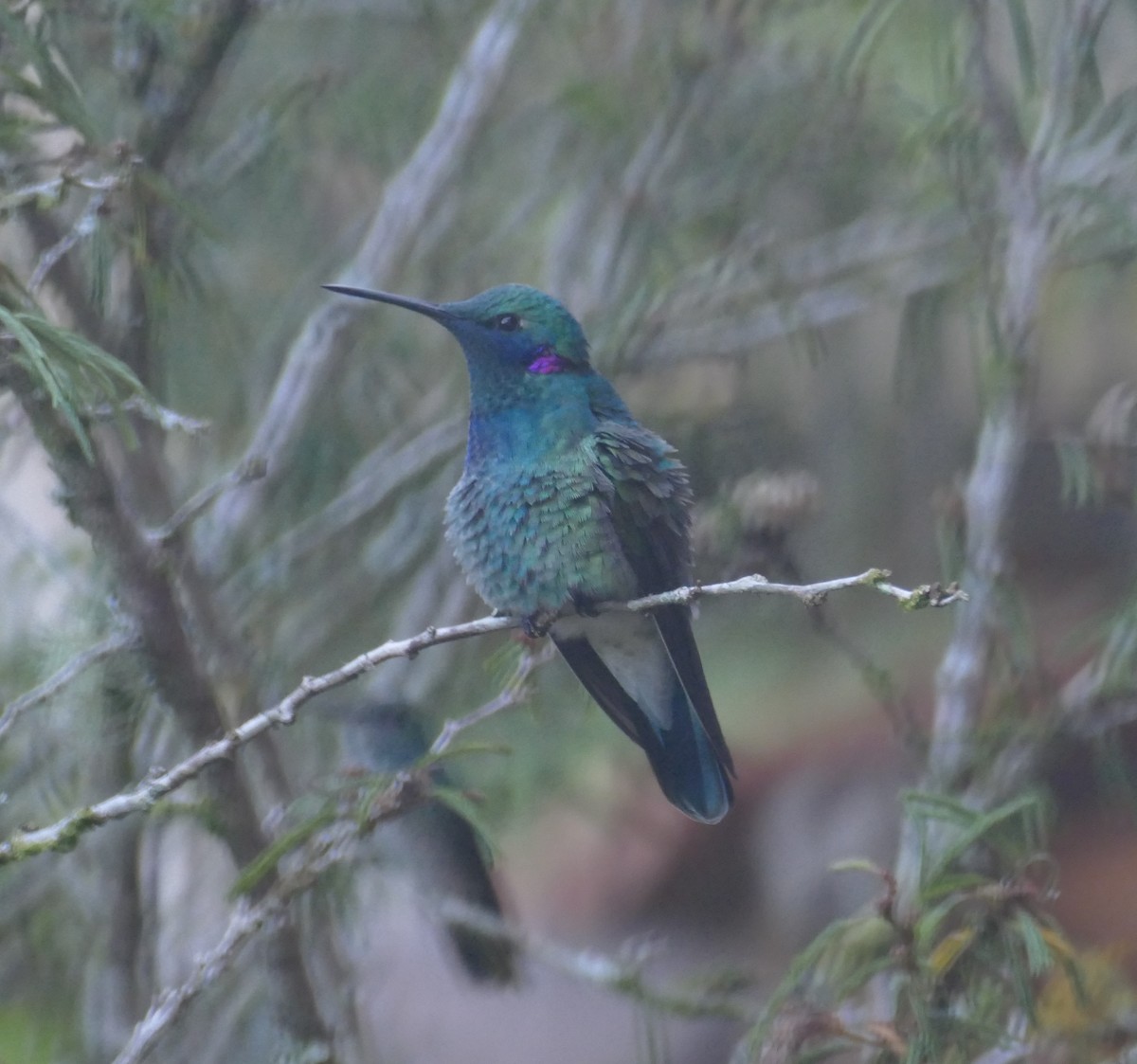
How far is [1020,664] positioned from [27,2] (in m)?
1.74

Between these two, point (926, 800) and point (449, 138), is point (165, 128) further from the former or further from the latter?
point (926, 800)

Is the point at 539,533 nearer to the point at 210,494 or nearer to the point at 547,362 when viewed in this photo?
the point at 547,362

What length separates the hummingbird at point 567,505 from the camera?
63.1 inches

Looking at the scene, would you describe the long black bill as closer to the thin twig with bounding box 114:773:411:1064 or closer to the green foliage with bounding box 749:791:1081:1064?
the thin twig with bounding box 114:773:411:1064

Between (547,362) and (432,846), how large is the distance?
1031mm

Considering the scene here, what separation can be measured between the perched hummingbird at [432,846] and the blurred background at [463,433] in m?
0.13

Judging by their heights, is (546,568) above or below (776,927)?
above

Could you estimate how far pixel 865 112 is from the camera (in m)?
3.72

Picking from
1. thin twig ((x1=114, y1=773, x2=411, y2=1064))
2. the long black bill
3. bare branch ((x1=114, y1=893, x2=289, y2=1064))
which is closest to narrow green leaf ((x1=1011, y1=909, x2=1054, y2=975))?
thin twig ((x1=114, y1=773, x2=411, y2=1064))

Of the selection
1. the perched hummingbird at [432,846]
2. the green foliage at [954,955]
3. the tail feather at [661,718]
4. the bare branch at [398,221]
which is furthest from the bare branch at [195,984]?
the bare branch at [398,221]

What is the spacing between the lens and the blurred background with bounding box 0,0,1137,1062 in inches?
77.2

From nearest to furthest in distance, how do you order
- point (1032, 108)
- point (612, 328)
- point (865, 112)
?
point (612, 328) → point (1032, 108) → point (865, 112)

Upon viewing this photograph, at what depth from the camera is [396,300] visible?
142 centimetres

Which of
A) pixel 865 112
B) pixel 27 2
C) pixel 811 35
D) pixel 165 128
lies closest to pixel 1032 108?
pixel 865 112
